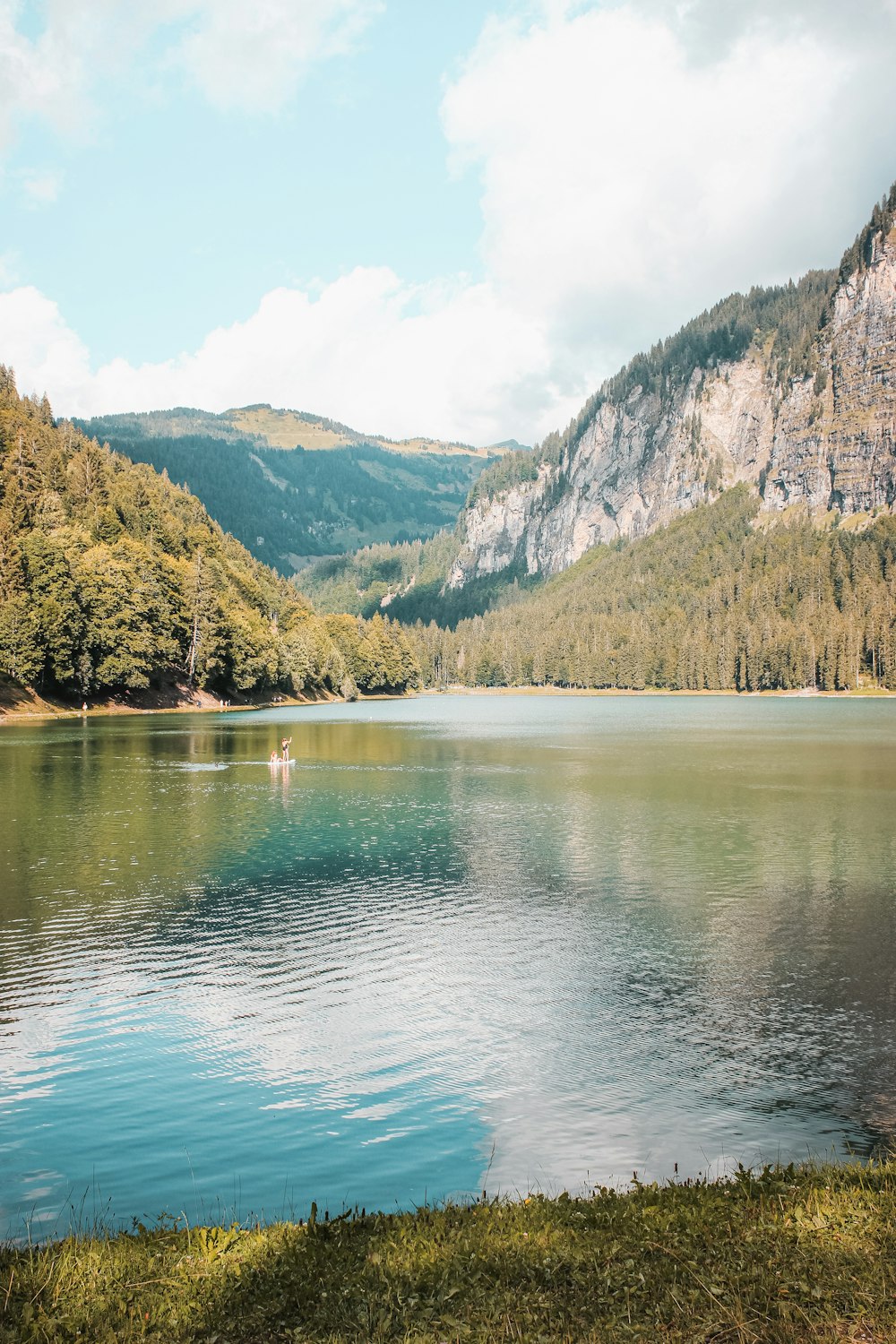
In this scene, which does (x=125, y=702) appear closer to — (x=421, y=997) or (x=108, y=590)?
(x=108, y=590)

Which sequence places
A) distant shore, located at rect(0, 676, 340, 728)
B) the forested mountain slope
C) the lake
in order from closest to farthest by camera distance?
the lake, distant shore, located at rect(0, 676, 340, 728), the forested mountain slope

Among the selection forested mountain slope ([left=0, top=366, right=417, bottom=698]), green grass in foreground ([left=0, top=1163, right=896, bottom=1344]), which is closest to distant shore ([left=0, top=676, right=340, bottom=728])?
forested mountain slope ([left=0, top=366, right=417, bottom=698])

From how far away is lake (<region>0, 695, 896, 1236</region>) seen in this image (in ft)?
43.3

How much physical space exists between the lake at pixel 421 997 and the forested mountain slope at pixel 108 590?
234ft

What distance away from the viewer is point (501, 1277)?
28.3 feet

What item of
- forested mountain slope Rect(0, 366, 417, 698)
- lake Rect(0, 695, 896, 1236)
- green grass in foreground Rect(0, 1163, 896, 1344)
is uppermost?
forested mountain slope Rect(0, 366, 417, 698)

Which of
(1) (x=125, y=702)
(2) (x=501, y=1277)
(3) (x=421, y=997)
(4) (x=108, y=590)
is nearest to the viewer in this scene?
(2) (x=501, y=1277)

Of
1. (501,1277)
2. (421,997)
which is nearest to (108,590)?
(421,997)

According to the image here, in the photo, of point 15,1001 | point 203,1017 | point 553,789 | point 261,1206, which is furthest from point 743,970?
point 553,789

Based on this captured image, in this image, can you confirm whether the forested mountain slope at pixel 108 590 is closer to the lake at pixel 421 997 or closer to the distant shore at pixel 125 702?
the distant shore at pixel 125 702

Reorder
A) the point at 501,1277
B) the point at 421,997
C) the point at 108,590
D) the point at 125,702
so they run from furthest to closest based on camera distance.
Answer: the point at 125,702, the point at 108,590, the point at 421,997, the point at 501,1277

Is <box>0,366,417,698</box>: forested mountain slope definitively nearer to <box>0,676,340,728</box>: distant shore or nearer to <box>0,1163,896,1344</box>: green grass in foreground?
<box>0,676,340,728</box>: distant shore

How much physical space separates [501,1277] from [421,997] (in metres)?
12.2

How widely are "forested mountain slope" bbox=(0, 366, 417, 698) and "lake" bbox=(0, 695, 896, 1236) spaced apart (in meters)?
71.4
